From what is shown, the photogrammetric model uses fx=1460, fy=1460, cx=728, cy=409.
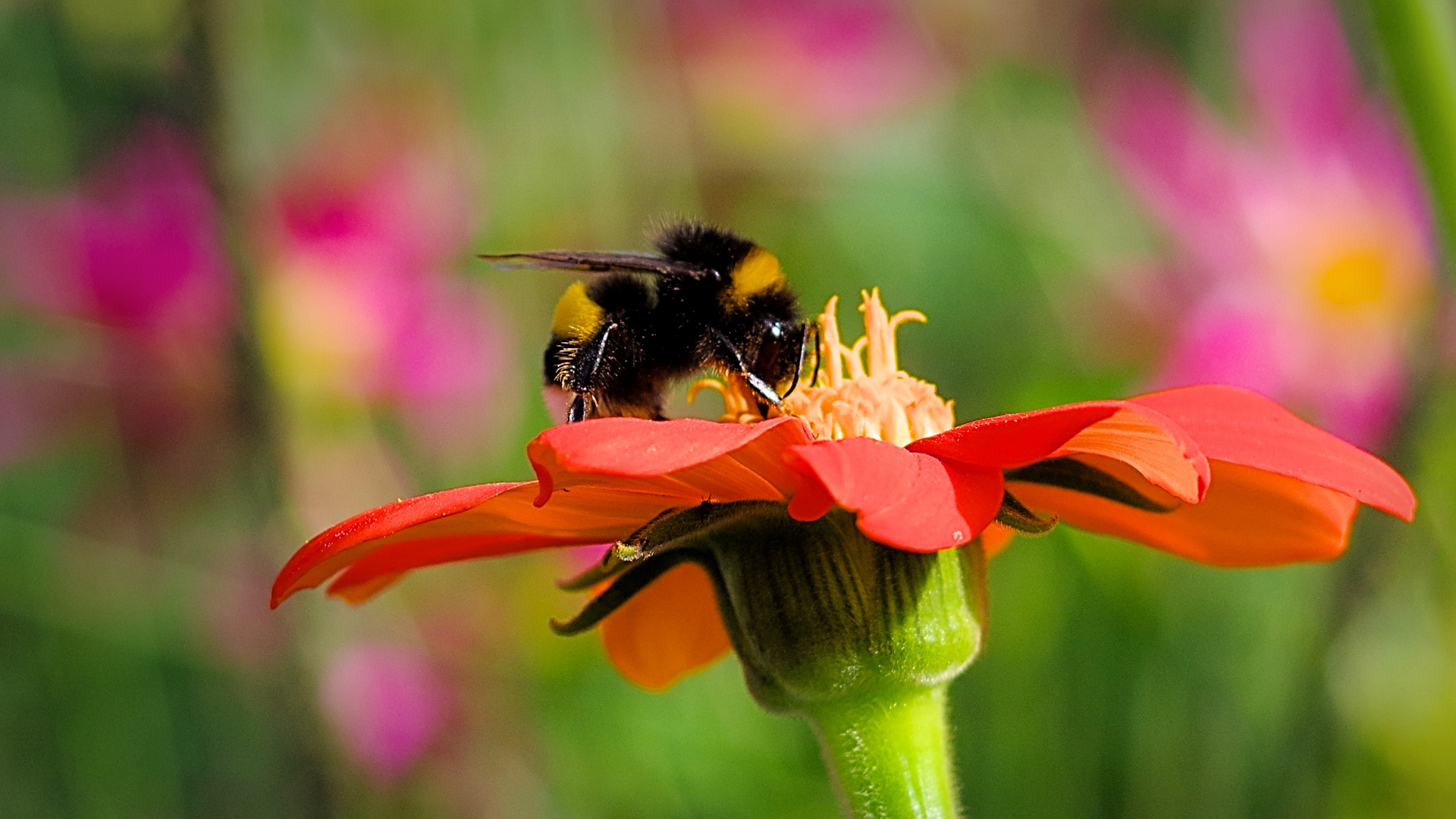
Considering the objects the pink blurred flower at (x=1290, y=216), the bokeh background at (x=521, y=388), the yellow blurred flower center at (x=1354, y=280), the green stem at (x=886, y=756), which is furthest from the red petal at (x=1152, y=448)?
the yellow blurred flower center at (x=1354, y=280)

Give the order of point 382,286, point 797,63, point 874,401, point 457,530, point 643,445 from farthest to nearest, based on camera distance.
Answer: point 797,63, point 382,286, point 874,401, point 457,530, point 643,445

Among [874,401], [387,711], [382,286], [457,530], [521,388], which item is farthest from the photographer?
[521,388]

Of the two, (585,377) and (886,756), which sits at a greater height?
(585,377)

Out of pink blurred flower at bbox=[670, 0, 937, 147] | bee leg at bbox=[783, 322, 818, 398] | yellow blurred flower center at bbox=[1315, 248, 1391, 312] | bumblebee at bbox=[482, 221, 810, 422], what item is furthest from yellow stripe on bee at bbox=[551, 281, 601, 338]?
pink blurred flower at bbox=[670, 0, 937, 147]

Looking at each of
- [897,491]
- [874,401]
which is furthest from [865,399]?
[897,491]

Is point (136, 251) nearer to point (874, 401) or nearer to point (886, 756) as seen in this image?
point (874, 401)

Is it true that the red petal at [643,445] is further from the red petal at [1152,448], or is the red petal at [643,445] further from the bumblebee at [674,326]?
the bumblebee at [674,326]

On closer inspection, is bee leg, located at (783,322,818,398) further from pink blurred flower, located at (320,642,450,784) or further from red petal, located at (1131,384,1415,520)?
pink blurred flower, located at (320,642,450,784)

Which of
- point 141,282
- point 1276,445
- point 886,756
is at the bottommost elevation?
point 886,756
